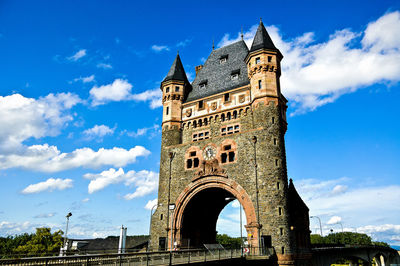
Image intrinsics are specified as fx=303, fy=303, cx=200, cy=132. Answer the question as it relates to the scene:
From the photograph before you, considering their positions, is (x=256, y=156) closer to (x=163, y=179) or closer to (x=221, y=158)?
(x=221, y=158)

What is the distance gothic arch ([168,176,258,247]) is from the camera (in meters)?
36.1

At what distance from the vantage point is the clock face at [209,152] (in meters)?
41.1

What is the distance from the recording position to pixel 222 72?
4909cm

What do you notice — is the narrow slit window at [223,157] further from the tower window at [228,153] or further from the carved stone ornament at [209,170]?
the carved stone ornament at [209,170]

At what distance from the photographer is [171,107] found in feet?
156

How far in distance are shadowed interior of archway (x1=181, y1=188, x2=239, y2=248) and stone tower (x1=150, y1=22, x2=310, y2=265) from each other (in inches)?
5.3

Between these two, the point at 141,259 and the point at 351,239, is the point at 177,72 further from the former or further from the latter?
the point at 351,239

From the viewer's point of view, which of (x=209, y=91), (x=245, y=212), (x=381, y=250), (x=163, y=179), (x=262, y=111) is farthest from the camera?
(x=381, y=250)

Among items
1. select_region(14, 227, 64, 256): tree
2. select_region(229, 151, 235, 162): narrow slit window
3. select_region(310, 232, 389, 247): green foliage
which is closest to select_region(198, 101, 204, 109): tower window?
select_region(229, 151, 235, 162): narrow slit window

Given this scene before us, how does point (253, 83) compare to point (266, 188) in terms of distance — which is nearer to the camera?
point (266, 188)

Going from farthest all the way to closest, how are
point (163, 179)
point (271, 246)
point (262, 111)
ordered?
point (163, 179) → point (262, 111) → point (271, 246)

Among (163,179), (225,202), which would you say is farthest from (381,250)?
(163,179)

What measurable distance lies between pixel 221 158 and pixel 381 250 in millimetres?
65395

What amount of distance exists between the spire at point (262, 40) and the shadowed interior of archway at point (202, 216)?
66.9 feet
